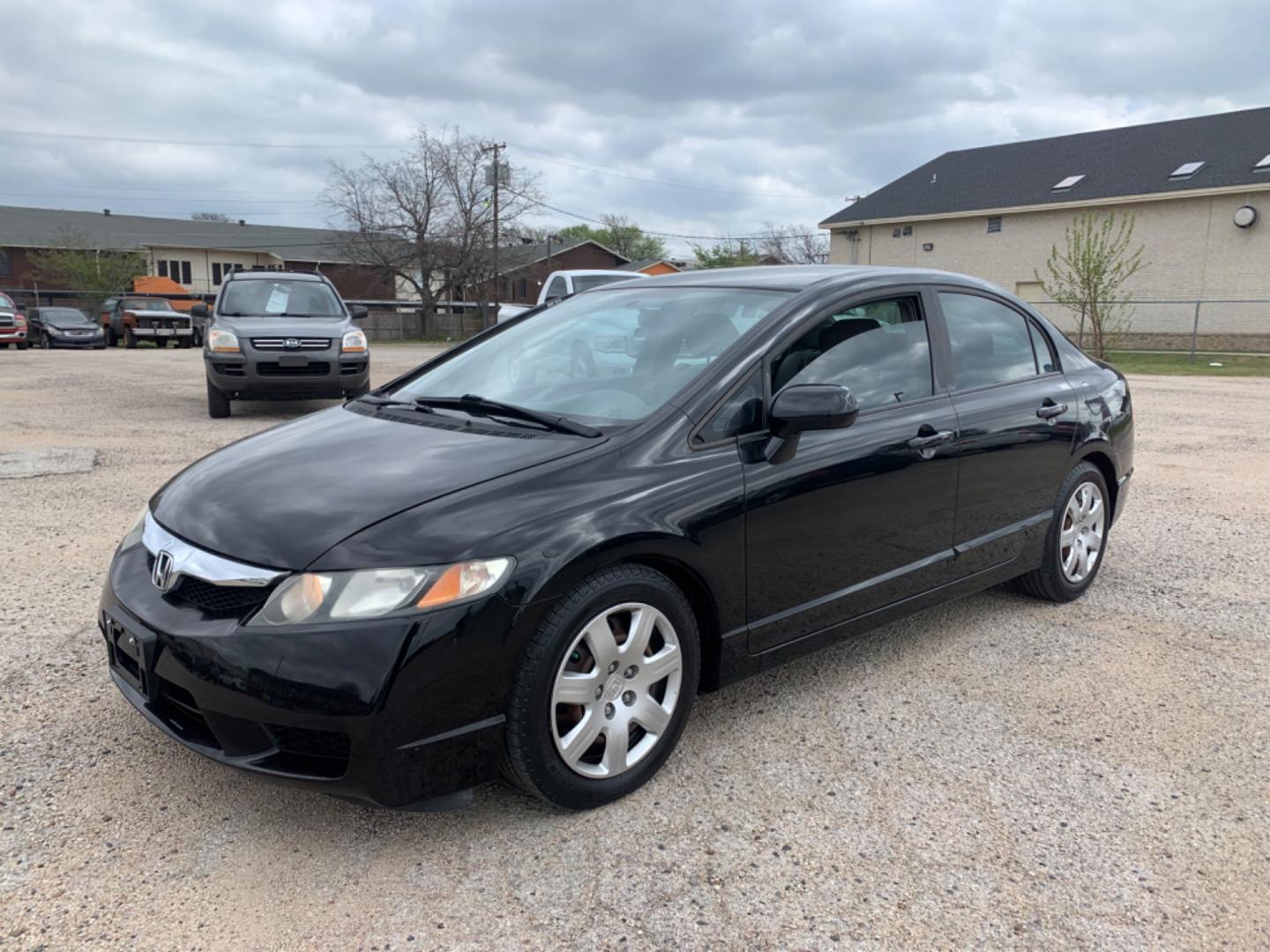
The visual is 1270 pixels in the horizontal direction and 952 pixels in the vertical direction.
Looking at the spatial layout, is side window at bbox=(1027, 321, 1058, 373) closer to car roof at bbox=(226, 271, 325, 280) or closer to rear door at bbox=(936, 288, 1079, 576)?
rear door at bbox=(936, 288, 1079, 576)

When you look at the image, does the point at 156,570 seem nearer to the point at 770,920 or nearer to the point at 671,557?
the point at 671,557

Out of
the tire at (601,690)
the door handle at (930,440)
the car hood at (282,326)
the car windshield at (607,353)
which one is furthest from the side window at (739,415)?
the car hood at (282,326)

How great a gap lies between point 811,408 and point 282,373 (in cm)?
836

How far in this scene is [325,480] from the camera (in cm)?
269

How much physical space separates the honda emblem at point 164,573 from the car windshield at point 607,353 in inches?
47.9

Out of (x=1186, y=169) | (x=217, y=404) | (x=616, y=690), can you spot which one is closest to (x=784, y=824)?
(x=616, y=690)

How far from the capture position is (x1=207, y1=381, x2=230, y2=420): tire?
10344 millimetres

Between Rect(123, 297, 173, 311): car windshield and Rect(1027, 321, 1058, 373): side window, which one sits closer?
Rect(1027, 321, 1058, 373): side window

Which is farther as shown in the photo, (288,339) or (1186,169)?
(1186,169)

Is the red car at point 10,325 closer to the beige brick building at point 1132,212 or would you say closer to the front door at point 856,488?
the beige brick building at point 1132,212

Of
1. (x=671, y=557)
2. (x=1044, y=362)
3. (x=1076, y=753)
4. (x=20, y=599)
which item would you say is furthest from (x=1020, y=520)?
(x=20, y=599)

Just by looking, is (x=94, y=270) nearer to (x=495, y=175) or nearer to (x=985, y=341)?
(x=495, y=175)

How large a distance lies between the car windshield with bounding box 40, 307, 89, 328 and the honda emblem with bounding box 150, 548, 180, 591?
3076 cm

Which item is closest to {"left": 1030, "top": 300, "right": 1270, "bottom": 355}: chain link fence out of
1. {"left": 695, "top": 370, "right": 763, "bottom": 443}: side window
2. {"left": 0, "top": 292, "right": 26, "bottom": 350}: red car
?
{"left": 695, "top": 370, "right": 763, "bottom": 443}: side window
